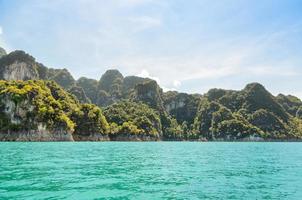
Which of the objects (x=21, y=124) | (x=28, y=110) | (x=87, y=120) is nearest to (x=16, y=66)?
(x=87, y=120)

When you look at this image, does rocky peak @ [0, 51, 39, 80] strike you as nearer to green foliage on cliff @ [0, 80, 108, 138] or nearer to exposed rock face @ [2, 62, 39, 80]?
exposed rock face @ [2, 62, 39, 80]

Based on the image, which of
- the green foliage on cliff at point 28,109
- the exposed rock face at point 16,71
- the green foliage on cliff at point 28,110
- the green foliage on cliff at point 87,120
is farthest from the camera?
the exposed rock face at point 16,71

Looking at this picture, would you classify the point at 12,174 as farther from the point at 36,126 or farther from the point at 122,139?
the point at 122,139

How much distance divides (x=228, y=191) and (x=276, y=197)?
2.27 metres

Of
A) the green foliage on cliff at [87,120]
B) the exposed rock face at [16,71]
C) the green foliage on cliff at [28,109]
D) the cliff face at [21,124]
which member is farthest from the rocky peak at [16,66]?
the cliff face at [21,124]

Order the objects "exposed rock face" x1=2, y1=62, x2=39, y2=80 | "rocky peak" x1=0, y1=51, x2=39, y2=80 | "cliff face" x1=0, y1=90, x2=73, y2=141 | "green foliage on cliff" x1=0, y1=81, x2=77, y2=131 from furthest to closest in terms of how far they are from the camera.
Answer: "rocky peak" x1=0, y1=51, x2=39, y2=80 → "exposed rock face" x1=2, y1=62, x2=39, y2=80 → "green foliage on cliff" x1=0, y1=81, x2=77, y2=131 → "cliff face" x1=0, y1=90, x2=73, y2=141

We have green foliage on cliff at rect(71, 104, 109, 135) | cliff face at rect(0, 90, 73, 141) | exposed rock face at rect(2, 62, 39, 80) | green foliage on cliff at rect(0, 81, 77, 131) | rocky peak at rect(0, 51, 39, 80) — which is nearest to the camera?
cliff face at rect(0, 90, 73, 141)

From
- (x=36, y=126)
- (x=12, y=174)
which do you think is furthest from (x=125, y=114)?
(x=12, y=174)

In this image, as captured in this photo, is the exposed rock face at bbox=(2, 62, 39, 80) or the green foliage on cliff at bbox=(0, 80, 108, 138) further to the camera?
the exposed rock face at bbox=(2, 62, 39, 80)

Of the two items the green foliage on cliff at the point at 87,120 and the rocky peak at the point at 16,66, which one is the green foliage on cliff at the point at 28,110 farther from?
the rocky peak at the point at 16,66

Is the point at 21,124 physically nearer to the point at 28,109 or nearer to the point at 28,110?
the point at 28,110

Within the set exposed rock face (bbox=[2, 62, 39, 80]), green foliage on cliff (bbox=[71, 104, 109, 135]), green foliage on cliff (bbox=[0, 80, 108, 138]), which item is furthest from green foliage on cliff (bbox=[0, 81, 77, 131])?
exposed rock face (bbox=[2, 62, 39, 80])

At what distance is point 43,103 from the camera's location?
130 m

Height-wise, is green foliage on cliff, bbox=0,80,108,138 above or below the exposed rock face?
below
